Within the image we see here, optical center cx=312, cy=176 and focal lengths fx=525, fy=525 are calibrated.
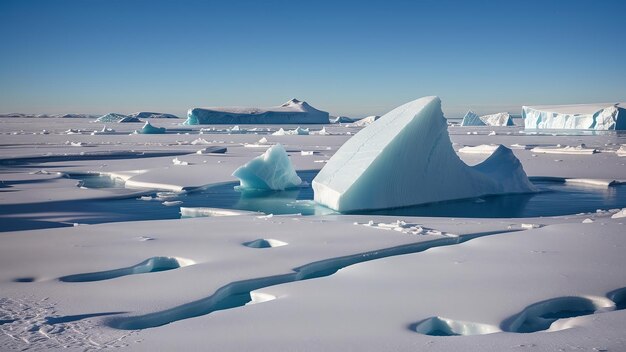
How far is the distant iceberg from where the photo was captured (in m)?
55.1

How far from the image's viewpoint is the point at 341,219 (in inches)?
274

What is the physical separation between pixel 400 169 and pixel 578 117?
42.5m

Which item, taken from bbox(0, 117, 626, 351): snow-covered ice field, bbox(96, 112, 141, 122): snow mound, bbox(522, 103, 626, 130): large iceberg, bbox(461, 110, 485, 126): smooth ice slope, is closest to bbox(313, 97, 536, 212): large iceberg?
bbox(0, 117, 626, 351): snow-covered ice field

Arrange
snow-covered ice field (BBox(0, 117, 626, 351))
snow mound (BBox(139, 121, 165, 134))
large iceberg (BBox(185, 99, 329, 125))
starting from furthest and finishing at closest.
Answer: large iceberg (BBox(185, 99, 329, 125))
snow mound (BBox(139, 121, 165, 134))
snow-covered ice field (BBox(0, 117, 626, 351))

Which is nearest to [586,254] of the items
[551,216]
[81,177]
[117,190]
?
[551,216]

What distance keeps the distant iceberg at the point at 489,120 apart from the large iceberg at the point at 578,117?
6212 millimetres

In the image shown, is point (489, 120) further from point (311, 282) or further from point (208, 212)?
point (311, 282)

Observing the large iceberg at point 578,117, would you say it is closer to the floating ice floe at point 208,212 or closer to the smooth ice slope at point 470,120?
the smooth ice slope at point 470,120

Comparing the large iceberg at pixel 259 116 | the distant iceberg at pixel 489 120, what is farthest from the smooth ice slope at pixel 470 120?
the large iceberg at pixel 259 116

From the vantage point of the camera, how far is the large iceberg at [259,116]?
6450 centimetres

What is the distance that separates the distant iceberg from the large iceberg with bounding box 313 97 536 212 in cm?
4731

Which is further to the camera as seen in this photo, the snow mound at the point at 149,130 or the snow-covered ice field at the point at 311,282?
the snow mound at the point at 149,130

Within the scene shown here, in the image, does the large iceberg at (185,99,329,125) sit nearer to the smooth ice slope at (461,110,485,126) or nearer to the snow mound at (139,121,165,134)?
the snow mound at (139,121,165,134)

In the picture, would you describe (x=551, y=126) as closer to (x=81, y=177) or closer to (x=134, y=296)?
→ (x=81, y=177)
